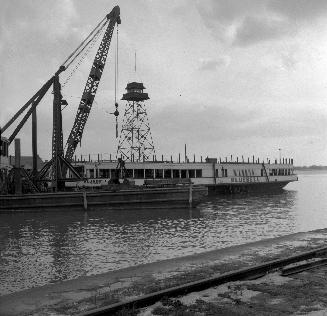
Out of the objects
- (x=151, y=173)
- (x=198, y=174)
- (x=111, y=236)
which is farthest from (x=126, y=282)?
(x=198, y=174)

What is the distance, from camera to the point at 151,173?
5431cm

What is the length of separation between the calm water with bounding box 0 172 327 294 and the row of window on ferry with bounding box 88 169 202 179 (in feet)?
55.8

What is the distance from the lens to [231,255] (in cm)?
1322

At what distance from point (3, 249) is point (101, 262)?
6.00 m

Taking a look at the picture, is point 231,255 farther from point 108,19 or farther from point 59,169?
point 108,19

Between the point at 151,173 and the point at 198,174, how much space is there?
7.41 m

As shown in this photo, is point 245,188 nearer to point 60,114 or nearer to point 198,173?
point 198,173

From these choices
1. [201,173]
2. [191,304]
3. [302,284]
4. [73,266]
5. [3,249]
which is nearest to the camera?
[191,304]

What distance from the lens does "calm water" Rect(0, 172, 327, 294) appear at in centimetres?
1488

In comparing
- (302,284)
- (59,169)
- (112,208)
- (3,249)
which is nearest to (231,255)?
(302,284)

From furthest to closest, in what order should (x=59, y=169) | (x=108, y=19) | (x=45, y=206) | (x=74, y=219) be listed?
(x=108, y=19)
(x=59, y=169)
(x=45, y=206)
(x=74, y=219)

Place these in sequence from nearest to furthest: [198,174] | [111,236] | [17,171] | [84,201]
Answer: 1. [111,236]
2. [84,201]
3. [17,171]
4. [198,174]

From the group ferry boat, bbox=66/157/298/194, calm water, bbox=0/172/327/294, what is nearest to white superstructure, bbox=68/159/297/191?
ferry boat, bbox=66/157/298/194

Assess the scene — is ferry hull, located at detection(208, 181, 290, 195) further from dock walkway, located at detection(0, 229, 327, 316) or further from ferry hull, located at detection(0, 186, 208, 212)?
dock walkway, located at detection(0, 229, 327, 316)
